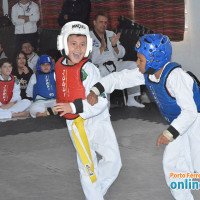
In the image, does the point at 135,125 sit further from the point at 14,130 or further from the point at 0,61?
the point at 0,61

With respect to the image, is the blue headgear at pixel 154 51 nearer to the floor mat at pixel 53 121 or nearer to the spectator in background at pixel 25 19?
the floor mat at pixel 53 121

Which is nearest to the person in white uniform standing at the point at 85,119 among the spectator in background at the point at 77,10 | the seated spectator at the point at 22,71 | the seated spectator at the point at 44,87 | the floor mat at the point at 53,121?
the floor mat at the point at 53,121

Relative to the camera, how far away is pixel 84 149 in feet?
13.5

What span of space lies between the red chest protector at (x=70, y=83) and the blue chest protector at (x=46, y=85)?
15.0 ft

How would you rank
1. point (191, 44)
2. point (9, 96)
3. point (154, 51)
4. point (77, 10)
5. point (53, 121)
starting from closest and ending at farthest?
point (154, 51), point (53, 121), point (9, 96), point (77, 10), point (191, 44)

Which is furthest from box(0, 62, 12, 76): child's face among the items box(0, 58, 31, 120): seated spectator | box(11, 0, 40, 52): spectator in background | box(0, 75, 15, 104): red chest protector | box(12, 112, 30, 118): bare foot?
box(11, 0, 40, 52): spectator in background

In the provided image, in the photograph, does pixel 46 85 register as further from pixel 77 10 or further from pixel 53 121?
pixel 77 10

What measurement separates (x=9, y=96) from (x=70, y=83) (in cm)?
500

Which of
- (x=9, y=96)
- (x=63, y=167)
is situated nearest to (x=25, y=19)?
(x=9, y=96)

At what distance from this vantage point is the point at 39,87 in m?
8.84

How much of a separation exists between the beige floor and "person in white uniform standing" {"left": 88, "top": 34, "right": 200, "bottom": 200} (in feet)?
1.92

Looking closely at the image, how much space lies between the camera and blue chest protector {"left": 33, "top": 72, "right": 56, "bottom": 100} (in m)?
8.80

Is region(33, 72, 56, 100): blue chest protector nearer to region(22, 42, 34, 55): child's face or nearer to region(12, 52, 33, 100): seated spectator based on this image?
region(12, 52, 33, 100): seated spectator

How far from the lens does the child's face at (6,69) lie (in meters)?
8.84
